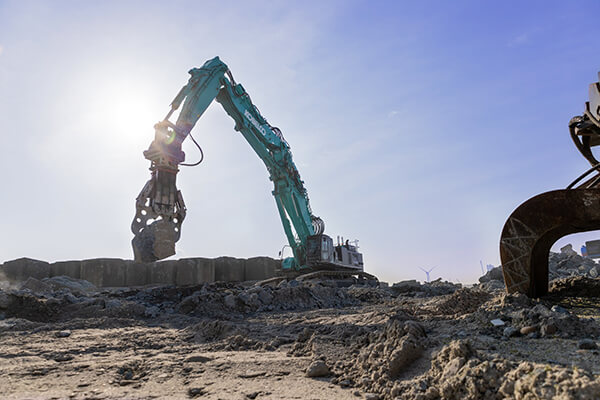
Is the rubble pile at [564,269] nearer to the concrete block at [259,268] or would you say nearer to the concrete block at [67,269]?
the concrete block at [259,268]

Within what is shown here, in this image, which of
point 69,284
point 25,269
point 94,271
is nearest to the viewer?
point 69,284

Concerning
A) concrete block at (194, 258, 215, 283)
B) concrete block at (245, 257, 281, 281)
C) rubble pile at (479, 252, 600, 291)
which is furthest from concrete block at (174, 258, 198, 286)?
rubble pile at (479, 252, 600, 291)

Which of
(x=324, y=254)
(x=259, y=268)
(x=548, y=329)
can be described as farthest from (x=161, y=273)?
(x=548, y=329)

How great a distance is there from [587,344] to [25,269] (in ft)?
56.5

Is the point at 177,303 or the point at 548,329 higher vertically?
the point at 177,303

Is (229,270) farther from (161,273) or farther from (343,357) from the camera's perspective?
(343,357)

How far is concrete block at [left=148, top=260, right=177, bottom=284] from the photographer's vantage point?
15.8 meters

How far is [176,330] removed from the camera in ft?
17.2

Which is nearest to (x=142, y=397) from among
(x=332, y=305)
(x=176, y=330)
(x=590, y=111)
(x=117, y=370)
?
(x=117, y=370)

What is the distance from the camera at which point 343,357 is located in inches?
119

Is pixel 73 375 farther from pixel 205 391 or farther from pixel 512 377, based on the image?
pixel 512 377

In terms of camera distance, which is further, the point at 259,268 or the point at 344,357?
the point at 259,268

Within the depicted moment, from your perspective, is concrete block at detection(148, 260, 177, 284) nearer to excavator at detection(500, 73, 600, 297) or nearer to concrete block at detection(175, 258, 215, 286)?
concrete block at detection(175, 258, 215, 286)

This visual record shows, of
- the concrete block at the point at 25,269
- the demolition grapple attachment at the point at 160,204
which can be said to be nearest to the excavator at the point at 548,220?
the demolition grapple attachment at the point at 160,204
